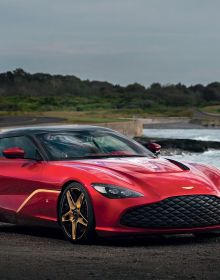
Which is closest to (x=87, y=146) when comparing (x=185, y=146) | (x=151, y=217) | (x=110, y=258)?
(x=151, y=217)

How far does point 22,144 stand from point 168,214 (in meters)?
2.41

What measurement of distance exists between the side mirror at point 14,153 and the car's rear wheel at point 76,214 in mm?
1187

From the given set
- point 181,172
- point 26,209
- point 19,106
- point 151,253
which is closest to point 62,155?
point 26,209

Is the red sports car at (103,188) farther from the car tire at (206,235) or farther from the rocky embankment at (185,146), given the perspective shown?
the rocky embankment at (185,146)

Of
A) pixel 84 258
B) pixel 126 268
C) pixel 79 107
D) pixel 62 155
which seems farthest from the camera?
pixel 79 107

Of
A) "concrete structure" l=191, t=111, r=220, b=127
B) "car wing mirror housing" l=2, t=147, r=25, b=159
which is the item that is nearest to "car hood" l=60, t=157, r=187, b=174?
"car wing mirror housing" l=2, t=147, r=25, b=159

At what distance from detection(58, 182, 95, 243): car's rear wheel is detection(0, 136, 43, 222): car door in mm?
617

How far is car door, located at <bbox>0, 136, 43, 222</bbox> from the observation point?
33.6 feet

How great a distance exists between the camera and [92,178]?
30.5 ft

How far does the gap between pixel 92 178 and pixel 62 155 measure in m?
1.01

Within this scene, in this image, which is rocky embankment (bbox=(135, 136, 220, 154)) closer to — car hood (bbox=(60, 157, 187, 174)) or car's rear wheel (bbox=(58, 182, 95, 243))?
car hood (bbox=(60, 157, 187, 174))

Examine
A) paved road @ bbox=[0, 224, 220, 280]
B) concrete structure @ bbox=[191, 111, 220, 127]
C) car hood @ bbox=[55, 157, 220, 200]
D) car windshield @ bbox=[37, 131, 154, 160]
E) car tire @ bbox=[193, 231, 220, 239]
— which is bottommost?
concrete structure @ bbox=[191, 111, 220, 127]

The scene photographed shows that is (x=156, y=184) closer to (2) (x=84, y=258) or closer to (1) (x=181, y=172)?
(1) (x=181, y=172)

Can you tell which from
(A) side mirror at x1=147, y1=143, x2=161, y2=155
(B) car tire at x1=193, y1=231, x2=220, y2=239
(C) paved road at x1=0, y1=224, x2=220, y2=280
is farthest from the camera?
(A) side mirror at x1=147, y1=143, x2=161, y2=155
